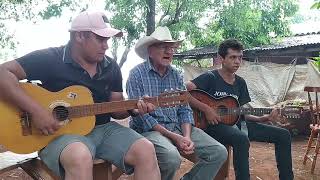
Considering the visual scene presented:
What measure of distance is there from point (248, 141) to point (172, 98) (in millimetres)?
1009

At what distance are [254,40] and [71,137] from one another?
1327 centimetres

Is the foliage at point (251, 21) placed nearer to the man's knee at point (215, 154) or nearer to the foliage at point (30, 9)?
the foliage at point (30, 9)

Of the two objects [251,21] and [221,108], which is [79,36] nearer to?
[221,108]

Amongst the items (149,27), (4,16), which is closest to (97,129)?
(149,27)

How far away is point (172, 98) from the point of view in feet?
11.2

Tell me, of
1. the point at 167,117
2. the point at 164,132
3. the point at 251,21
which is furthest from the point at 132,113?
the point at 251,21

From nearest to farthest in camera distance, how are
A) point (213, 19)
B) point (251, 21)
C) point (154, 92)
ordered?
1. point (154, 92)
2. point (251, 21)
3. point (213, 19)

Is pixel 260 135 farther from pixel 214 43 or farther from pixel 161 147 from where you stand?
pixel 214 43

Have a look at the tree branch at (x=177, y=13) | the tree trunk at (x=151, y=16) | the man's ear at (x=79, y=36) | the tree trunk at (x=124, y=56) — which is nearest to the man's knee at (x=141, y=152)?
the man's ear at (x=79, y=36)

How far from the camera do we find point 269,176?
5578mm

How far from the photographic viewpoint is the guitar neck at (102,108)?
9.92 feet

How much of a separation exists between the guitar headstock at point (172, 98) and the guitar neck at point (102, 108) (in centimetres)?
6

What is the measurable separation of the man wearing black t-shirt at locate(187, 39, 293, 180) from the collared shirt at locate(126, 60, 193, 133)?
14.5 inches

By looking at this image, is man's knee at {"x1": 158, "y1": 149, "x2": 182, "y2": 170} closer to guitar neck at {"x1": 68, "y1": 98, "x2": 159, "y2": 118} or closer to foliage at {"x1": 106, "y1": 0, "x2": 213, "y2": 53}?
guitar neck at {"x1": 68, "y1": 98, "x2": 159, "y2": 118}
